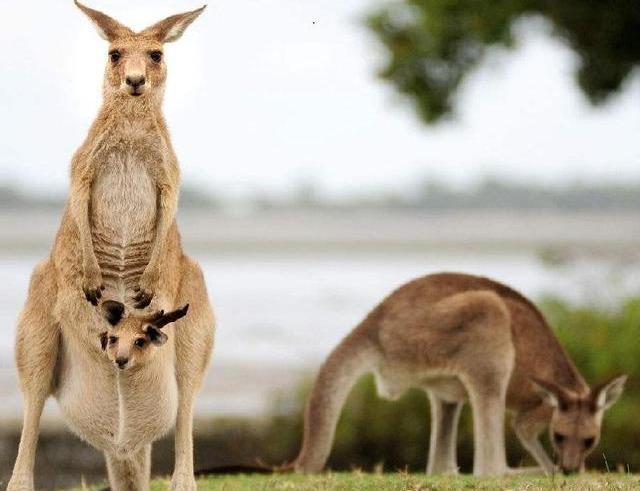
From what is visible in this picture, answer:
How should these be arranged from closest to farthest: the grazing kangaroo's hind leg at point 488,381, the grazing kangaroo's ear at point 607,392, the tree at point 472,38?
1. the grazing kangaroo's hind leg at point 488,381
2. the grazing kangaroo's ear at point 607,392
3. the tree at point 472,38

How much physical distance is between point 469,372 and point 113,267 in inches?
74.3

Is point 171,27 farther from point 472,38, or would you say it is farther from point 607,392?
point 472,38

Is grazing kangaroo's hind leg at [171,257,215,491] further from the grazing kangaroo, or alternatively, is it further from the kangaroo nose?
the grazing kangaroo

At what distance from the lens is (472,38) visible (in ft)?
34.5

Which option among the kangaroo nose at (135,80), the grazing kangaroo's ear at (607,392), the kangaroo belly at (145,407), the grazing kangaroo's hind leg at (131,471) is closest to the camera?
the kangaroo nose at (135,80)

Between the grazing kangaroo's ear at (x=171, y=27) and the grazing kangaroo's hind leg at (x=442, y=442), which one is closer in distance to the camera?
the grazing kangaroo's ear at (x=171, y=27)

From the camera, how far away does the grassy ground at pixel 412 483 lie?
13.8ft

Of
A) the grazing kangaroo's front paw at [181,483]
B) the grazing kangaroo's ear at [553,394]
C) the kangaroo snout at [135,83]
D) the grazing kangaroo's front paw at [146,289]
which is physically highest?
the kangaroo snout at [135,83]

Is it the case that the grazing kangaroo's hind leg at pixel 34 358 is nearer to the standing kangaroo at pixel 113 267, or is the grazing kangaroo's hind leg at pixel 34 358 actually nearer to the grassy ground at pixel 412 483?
the standing kangaroo at pixel 113 267

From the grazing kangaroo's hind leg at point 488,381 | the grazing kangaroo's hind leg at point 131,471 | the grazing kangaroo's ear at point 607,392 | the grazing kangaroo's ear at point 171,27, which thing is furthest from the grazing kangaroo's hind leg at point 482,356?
the grazing kangaroo's ear at point 171,27

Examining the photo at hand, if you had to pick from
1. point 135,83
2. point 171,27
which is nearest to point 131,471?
point 135,83

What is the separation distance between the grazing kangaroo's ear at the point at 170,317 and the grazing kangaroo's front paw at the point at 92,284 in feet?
0.63

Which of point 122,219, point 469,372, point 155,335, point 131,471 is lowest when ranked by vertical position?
point 131,471

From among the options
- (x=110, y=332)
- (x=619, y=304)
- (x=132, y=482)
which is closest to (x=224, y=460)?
(x=619, y=304)
